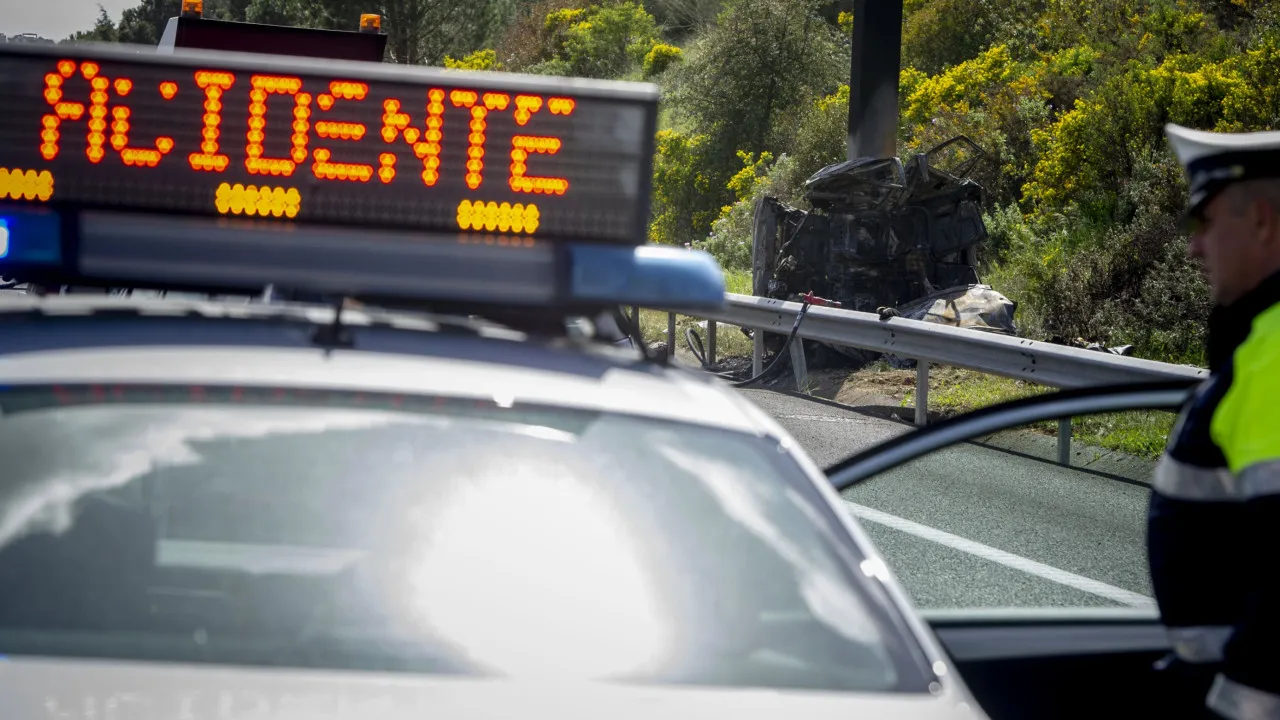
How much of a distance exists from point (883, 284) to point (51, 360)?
13.9 meters

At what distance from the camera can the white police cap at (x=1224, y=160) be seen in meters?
2.47

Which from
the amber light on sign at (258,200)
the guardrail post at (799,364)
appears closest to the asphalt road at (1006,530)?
the amber light on sign at (258,200)

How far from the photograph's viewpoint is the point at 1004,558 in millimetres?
6508

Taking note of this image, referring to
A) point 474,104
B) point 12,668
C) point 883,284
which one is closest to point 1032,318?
point 883,284

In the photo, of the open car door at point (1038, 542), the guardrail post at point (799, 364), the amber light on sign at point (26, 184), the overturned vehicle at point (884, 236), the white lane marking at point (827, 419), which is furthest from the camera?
the overturned vehicle at point (884, 236)

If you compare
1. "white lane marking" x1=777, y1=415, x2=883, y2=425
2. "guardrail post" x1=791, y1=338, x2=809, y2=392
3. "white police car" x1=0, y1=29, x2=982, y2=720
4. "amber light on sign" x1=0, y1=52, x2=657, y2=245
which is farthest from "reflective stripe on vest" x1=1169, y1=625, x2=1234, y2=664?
"guardrail post" x1=791, y1=338, x2=809, y2=392

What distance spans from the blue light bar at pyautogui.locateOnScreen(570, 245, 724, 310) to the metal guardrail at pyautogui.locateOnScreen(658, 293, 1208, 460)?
2407 millimetres

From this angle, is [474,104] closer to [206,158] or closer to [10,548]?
[206,158]

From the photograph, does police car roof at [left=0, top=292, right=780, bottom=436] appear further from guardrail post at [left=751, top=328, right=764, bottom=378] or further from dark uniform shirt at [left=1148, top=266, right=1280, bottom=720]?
guardrail post at [left=751, top=328, right=764, bottom=378]

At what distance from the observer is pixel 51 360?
2350mm

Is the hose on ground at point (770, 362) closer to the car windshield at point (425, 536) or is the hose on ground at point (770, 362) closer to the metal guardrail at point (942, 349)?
the metal guardrail at point (942, 349)

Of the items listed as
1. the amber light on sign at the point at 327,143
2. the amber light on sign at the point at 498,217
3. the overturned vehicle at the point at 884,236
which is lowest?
the overturned vehicle at the point at 884,236

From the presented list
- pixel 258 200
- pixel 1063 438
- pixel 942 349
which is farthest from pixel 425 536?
pixel 942 349

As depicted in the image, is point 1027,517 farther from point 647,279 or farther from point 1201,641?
point 647,279
